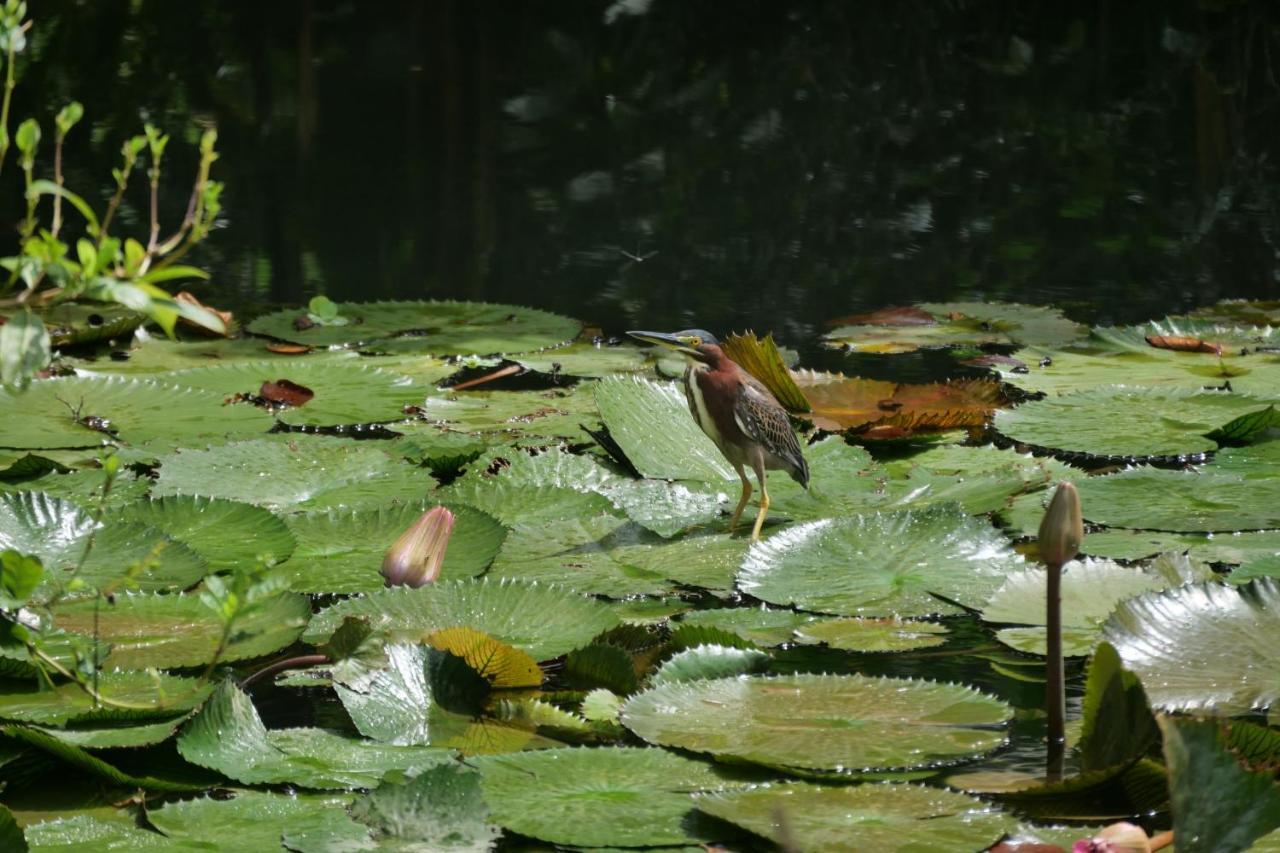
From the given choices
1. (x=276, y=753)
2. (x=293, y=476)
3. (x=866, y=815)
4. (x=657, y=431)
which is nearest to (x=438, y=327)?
(x=657, y=431)

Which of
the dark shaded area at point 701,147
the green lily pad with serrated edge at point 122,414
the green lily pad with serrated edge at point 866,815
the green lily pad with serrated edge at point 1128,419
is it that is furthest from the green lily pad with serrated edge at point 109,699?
the dark shaded area at point 701,147

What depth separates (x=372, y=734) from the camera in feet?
5.80

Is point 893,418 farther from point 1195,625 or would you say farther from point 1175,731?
point 1175,731

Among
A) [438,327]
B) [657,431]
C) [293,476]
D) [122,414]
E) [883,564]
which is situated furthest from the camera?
[438,327]

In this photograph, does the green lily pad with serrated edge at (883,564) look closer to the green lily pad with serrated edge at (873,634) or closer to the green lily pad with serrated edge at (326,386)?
the green lily pad with serrated edge at (873,634)

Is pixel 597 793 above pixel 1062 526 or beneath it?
beneath

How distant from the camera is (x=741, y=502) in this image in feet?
8.98

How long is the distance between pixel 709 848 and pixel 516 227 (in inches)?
177

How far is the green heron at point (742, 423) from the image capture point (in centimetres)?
267

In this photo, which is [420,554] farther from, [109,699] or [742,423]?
[742,423]

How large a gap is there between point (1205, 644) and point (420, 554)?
1.02 meters

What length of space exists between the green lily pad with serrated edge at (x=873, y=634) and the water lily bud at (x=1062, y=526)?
2.14 ft

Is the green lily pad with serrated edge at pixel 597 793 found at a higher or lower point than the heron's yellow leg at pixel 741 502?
lower

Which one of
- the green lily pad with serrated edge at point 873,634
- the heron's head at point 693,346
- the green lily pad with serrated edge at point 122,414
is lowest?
the green lily pad with serrated edge at point 873,634
